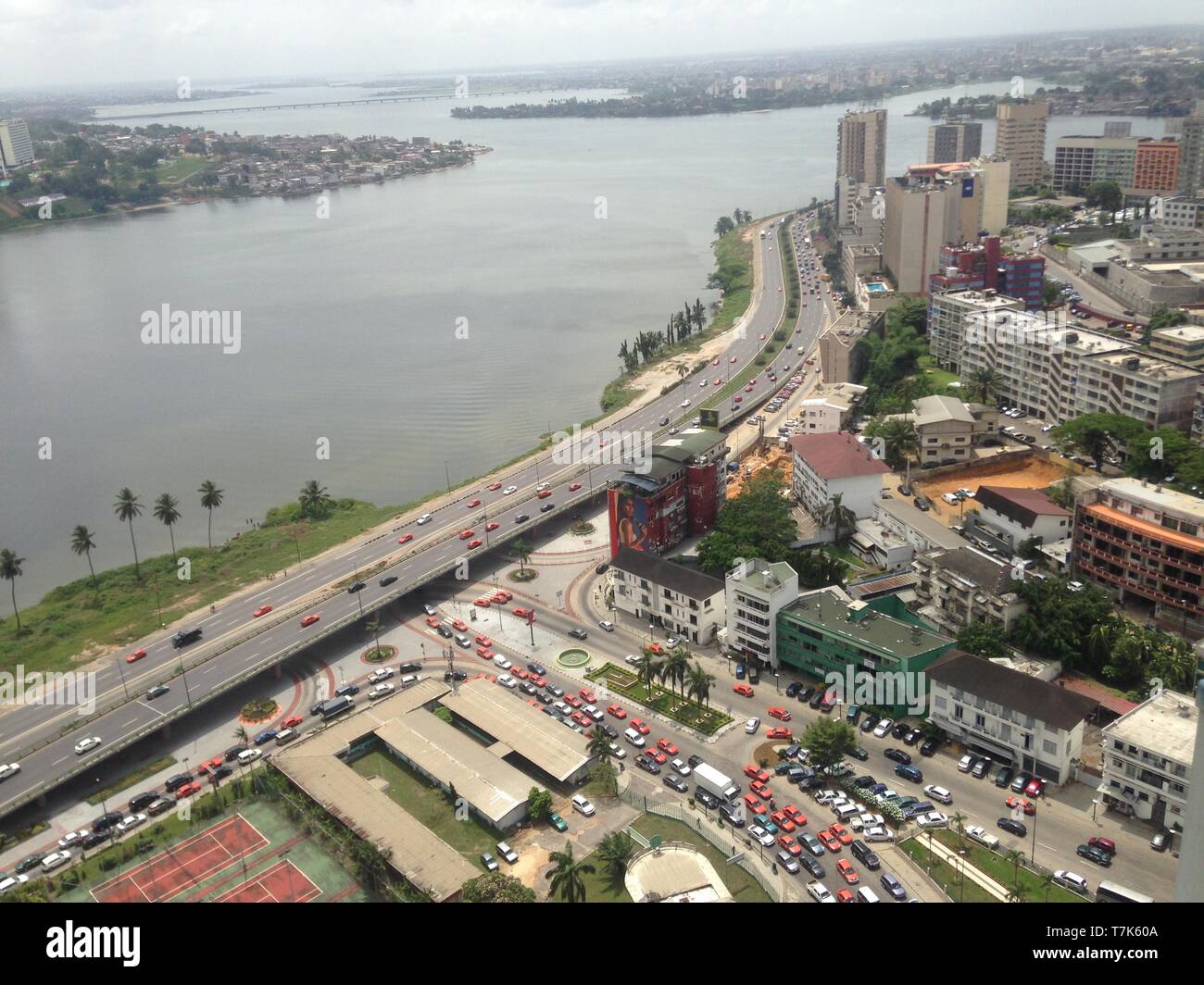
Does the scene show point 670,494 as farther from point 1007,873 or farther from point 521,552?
point 1007,873

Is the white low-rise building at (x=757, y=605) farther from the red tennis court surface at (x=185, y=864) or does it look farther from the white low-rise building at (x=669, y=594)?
the red tennis court surface at (x=185, y=864)

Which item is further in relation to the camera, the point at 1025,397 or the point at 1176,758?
the point at 1025,397

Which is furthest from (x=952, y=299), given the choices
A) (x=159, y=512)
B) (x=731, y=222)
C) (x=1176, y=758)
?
(x=731, y=222)

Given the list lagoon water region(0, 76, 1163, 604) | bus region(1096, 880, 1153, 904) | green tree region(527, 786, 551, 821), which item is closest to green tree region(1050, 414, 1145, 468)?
bus region(1096, 880, 1153, 904)

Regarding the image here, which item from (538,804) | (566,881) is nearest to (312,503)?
(538,804)

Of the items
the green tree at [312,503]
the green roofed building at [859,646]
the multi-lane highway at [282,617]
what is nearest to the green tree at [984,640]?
the green roofed building at [859,646]

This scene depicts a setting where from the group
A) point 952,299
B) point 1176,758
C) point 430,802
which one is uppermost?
point 952,299

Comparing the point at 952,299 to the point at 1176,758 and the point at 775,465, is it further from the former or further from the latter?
the point at 1176,758
